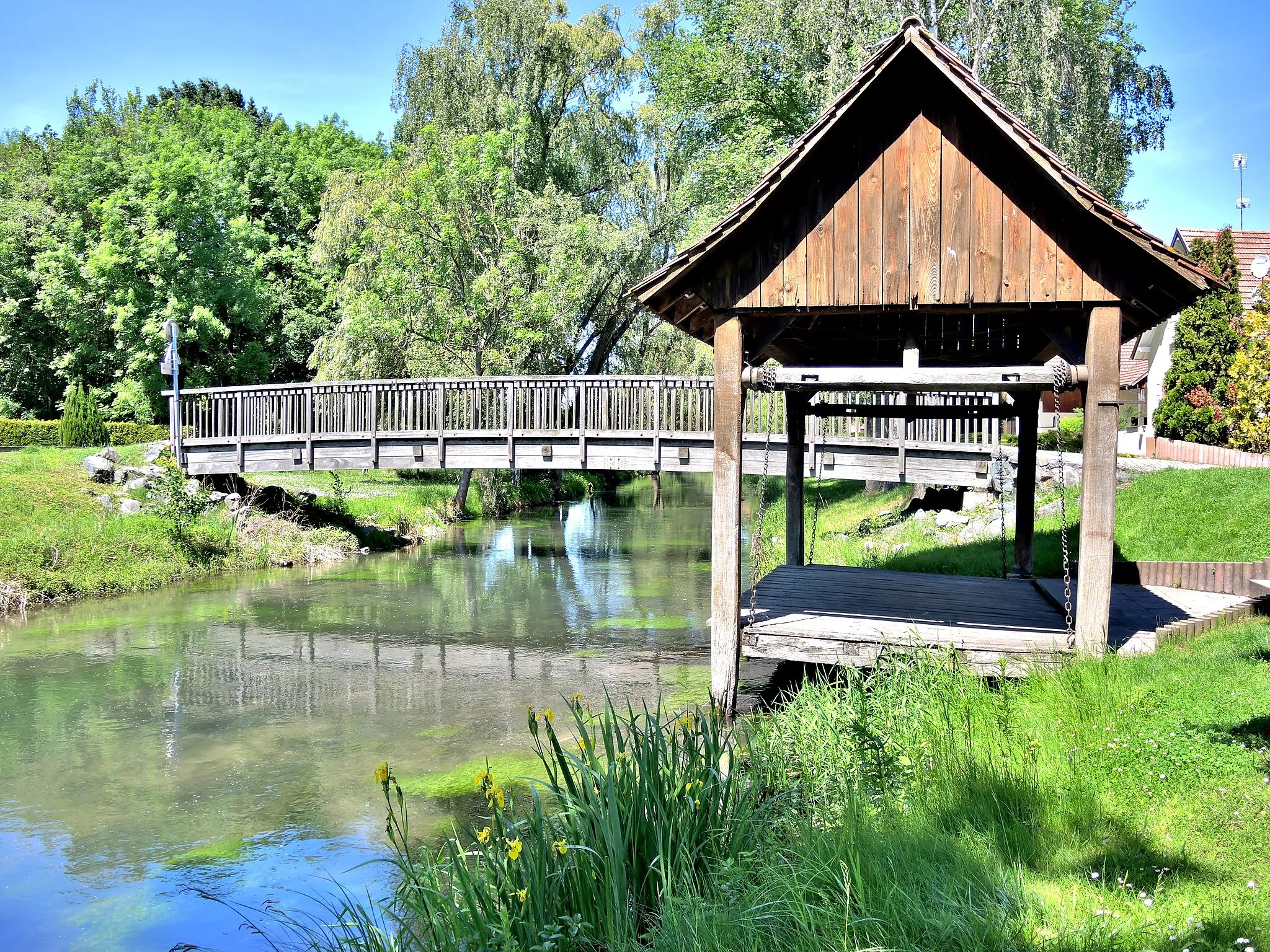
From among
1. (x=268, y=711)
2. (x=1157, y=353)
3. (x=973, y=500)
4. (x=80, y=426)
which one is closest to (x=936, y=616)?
(x=268, y=711)

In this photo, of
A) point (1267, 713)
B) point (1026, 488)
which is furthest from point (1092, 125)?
point (1267, 713)

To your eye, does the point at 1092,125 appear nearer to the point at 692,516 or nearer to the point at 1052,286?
the point at 692,516

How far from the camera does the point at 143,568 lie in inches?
727

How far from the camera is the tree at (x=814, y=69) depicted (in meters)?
22.1

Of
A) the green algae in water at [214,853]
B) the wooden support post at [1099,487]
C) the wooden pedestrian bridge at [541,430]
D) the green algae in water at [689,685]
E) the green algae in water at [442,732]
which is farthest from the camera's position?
the wooden pedestrian bridge at [541,430]

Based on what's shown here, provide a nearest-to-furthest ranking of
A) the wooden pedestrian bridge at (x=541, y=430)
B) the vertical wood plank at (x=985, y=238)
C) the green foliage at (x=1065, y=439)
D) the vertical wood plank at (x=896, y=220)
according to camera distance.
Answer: the vertical wood plank at (x=985, y=238) → the vertical wood plank at (x=896, y=220) → the wooden pedestrian bridge at (x=541, y=430) → the green foliage at (x=1065, y=439)

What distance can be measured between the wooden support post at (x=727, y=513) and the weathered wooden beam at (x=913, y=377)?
214 millimetres

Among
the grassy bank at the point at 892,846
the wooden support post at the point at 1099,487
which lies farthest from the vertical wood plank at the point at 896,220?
the grassy bank at the point at 892,846

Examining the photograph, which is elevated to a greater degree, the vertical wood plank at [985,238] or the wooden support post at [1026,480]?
the vertical wood plank at [985,238]

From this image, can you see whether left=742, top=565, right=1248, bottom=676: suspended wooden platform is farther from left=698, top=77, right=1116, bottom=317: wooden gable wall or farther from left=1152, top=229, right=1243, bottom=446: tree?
left=1152, top=229, right=1243, bottom=446: tree

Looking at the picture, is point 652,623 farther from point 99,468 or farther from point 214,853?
point 99,468

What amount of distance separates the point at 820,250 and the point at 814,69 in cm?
1885

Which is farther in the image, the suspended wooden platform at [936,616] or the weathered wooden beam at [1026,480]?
the weathered wooden beam at [1026,480]

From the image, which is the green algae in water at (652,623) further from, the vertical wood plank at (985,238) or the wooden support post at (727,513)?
the vertical wood plank at (985,238)
